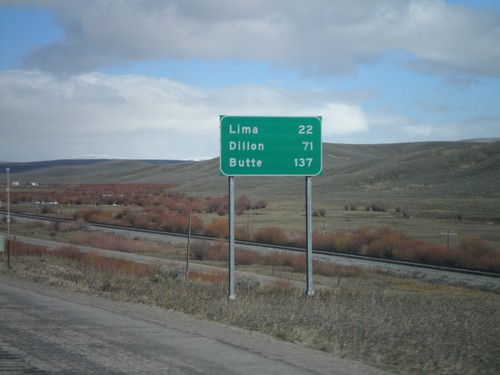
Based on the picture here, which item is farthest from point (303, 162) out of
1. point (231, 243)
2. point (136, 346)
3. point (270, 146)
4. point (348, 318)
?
point (136, 346)

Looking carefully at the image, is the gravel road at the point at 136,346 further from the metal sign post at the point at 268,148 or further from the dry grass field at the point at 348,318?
the metal sign post at the point at 268,148

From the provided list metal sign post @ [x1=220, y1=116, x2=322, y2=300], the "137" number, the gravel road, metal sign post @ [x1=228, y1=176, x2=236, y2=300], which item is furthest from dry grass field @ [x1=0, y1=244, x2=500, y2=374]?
the "137" number

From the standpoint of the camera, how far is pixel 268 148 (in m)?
20.5

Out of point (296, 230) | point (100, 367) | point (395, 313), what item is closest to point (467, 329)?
point (395, 313)

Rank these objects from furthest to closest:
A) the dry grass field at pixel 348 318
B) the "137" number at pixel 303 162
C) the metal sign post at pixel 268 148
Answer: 1. the "137" number at pixel 303 162
2. the metal sign post at pixel 268 148
3. the dry grass field at pixel 348 318

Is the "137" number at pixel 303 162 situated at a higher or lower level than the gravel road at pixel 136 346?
higher

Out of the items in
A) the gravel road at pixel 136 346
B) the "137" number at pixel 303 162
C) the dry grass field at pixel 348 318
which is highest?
the "137" number at pixel 303 162

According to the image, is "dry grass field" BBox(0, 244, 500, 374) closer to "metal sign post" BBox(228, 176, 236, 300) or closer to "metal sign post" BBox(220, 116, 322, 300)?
"metal sign post" BBox(228, 176, 236, 300)

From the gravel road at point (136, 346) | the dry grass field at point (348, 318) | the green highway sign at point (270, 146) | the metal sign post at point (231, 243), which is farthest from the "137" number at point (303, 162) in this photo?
the gravel road at point (136, 346)

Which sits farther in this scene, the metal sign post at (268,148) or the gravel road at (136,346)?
the metal sign post at (268,148)

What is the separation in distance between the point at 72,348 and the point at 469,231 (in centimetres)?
5038

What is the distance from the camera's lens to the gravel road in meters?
9.60

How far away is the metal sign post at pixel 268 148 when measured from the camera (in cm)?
2022

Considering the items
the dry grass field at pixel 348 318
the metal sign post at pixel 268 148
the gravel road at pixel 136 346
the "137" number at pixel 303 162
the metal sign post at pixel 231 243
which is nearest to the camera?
the gravel road at pixel 136 346
